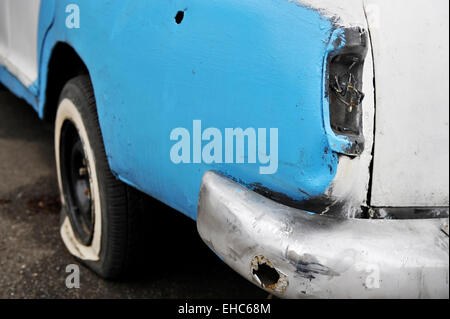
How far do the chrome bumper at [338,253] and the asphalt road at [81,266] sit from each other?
0.91m

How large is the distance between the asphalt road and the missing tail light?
1.08m

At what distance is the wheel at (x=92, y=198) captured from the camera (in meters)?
2.19

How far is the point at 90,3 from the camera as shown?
2.05 metres

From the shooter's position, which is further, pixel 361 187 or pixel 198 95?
pixel 198 95

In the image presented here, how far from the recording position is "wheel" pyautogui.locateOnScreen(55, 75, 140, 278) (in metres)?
2.19

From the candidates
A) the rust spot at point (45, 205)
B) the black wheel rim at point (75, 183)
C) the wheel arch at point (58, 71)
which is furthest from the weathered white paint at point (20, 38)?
the rust spot at point (45, 205)

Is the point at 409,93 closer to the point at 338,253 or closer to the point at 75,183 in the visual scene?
the point at 338,253

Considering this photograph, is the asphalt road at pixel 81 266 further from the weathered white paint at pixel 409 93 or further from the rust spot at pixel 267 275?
the weathered white paint at pixel 409 93

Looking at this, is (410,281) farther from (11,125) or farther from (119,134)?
(11,125)

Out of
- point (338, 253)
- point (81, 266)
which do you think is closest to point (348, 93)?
point (338, 253)

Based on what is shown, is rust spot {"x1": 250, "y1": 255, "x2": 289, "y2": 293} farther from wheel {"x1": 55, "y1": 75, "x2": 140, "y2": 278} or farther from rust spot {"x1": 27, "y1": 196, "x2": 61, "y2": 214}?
rust spot {"x1": 27, "y1": 196, "x2": 61, "y2": 214}

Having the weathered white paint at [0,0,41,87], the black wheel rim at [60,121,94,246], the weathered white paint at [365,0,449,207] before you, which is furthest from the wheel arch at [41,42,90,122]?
the weathered white paint at [365,0,449,207]
